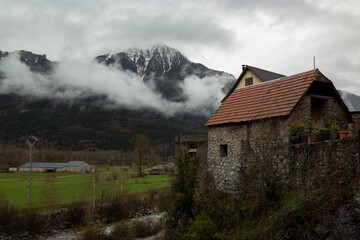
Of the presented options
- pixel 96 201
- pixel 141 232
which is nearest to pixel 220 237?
A: pixel 141 232

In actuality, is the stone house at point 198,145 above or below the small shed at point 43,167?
above

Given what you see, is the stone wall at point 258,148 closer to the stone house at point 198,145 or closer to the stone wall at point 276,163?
the stone wall at point 276,163

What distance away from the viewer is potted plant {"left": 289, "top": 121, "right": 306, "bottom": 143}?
1105 centimetres

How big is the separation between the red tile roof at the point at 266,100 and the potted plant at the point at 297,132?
2.15 feet

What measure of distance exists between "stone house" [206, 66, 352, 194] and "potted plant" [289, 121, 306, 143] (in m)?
0.22

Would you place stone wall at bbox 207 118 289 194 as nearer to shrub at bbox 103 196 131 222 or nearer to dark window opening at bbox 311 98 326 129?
dark window opening at bbox 311 98 326 129

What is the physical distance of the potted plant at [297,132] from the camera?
1105 cm

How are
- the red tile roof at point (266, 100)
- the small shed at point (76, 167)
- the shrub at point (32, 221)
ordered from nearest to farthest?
the red tile roof at point (266, 100), the shrub at point (32, 221), the small shed at point (76, 167)

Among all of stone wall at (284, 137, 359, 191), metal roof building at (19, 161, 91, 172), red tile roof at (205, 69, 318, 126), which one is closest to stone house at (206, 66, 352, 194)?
red tile roof at (205, 69, 318, 126)

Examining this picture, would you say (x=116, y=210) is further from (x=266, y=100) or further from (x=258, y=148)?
(x=266, y=100)

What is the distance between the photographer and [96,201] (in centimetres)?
→ 3072

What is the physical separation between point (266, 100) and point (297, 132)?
3.00 metres

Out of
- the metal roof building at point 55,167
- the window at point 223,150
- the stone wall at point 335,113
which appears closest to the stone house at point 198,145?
the window at point 223,150

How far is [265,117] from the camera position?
483 inches
